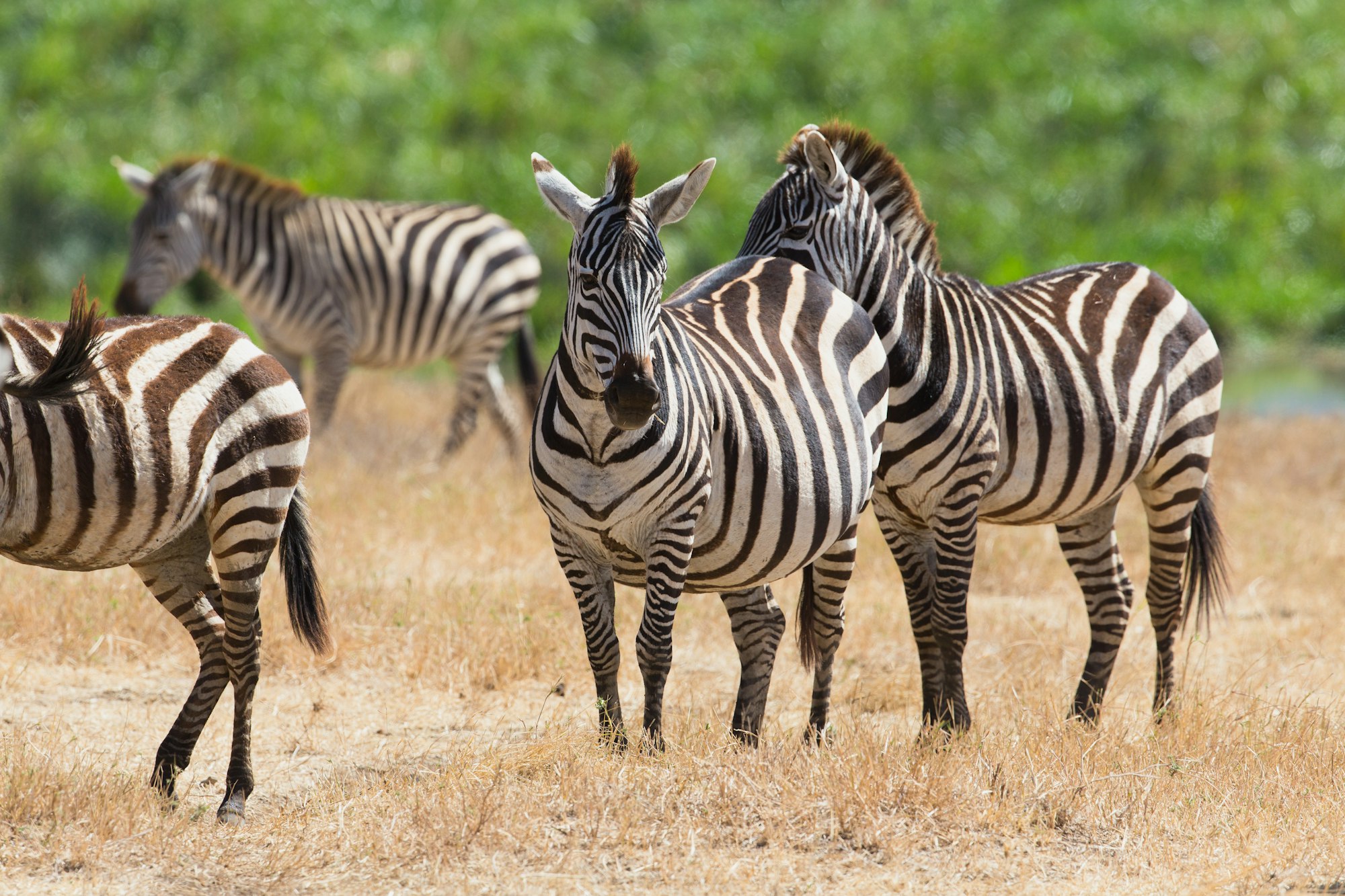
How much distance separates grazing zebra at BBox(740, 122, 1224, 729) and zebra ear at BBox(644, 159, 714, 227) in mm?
859

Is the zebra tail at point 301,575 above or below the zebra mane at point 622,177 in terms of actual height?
below

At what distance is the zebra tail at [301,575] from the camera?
16.2ft

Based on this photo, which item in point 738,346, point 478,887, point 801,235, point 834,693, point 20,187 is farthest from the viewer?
point 20,187

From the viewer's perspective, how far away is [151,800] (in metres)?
4.32

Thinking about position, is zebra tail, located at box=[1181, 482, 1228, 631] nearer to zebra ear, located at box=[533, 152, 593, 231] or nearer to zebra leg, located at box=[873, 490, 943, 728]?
zebra leg, located at box=[873, 490, 943, 728]

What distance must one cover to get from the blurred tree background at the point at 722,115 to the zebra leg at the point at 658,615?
37.8 ft

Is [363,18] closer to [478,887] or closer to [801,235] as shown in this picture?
[801,235]

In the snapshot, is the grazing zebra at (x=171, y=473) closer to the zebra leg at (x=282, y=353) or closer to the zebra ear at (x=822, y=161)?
the zebra ear at (x=822, y=161)

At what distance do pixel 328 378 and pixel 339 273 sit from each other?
0.87 metres

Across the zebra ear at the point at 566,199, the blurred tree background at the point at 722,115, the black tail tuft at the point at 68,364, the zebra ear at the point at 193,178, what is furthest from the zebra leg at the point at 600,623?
the blurred tree background at the point at 722,115

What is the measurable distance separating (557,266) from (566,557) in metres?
12.5

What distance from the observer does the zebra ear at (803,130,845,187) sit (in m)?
5.23

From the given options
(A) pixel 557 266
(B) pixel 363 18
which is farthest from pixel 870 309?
(B) pixel 363 18

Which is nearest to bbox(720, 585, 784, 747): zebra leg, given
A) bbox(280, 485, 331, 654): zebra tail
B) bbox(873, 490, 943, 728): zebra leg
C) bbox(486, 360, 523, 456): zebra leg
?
bbox(873, 490, 943, 728): zebra leg
